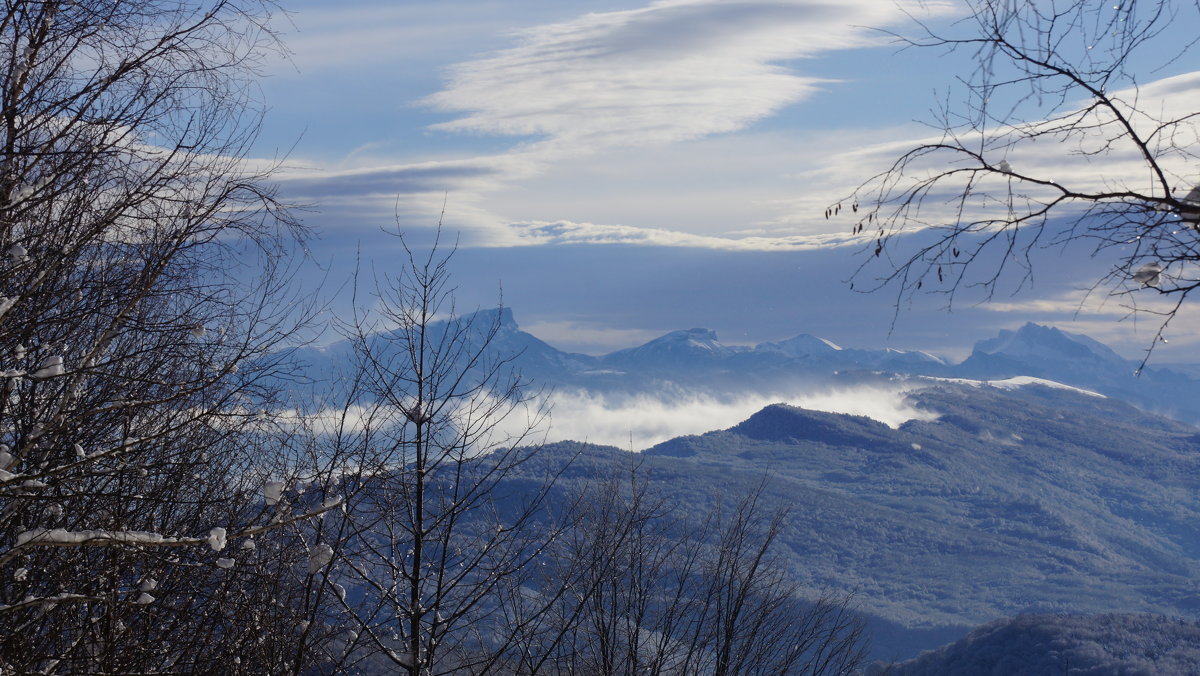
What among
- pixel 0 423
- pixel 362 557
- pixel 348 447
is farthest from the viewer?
pixel 362 557

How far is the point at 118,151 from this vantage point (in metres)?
5.53

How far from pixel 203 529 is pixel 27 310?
341cm

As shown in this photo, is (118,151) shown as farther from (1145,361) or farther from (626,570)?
(626,570)

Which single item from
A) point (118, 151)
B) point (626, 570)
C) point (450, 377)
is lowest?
point (626, 570)

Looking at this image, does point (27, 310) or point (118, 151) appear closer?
point (118, 151)

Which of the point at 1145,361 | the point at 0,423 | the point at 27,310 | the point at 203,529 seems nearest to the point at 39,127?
the point at 27,310

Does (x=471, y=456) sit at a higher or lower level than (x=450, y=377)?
lower

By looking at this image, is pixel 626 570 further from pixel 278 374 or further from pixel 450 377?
pixel 278 374

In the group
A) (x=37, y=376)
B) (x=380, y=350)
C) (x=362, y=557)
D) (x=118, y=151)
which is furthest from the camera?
(x=380, y=350)

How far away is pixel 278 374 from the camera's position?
8.74m

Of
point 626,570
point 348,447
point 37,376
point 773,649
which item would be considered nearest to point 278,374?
point 348,447

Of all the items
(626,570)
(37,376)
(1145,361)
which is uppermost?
(1145,361)

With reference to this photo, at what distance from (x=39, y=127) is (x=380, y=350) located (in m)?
4.99

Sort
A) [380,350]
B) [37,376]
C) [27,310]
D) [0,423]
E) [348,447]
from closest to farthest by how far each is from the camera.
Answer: [37,376]
[0,423]
[27,310]
[348,447]
[380,350]
